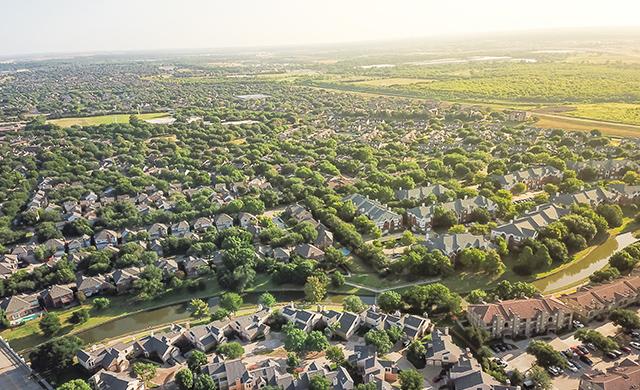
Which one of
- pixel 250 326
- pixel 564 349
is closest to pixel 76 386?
pixel 250 326

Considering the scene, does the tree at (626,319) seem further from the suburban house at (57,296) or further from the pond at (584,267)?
the suburban house at (57,296)

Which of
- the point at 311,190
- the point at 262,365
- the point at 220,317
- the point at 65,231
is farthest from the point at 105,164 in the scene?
the point at 262,365

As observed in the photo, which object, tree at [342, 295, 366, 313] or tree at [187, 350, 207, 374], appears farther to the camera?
tree at [342, 295, 366, 313]

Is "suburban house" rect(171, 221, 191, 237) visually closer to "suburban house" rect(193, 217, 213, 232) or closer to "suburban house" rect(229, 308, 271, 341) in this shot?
"suburban house" rect(193, 217, 213, 232)

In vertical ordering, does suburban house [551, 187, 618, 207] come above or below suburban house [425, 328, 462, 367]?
above

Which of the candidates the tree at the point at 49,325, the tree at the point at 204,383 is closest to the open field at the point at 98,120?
the tree at the point at 49,325

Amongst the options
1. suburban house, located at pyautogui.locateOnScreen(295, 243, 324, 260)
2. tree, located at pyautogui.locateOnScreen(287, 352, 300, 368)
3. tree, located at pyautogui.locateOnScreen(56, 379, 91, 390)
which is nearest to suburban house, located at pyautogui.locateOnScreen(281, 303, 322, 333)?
tree, located at pyautogui.locateOnScreen(287, 352, 300, 368)

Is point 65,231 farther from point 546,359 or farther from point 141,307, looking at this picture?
point 546,359

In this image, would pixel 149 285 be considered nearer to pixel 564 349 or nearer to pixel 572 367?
pixel 564 349
